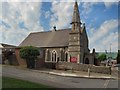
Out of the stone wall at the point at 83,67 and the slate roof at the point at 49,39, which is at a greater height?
the slate roof at the point at 49,39

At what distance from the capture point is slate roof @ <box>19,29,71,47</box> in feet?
196

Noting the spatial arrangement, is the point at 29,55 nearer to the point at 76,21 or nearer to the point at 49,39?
the point at 76,21

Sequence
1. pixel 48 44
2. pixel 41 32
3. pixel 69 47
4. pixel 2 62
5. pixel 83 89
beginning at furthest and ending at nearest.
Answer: pixel 41 32 < pixel 48 44 < pixel 69 47 < pixel 2 62 < pixel 83 89

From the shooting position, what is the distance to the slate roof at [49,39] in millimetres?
59684

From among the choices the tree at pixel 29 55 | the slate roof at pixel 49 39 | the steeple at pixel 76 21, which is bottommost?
the tree at pixel 29 55

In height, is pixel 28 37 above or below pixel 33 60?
above

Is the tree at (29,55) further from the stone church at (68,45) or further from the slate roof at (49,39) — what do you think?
the slate roof at (49,39)

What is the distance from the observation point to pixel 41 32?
68.8m

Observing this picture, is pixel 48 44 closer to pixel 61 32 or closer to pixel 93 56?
pixel 61 32

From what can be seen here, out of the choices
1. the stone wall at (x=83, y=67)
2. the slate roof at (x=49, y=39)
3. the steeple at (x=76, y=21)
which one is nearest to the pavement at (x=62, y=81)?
the stone wall at (x=83, y=67)

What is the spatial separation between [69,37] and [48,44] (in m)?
7.28

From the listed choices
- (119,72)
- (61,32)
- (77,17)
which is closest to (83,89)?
(119,72)

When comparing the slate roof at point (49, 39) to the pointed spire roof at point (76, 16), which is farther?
the slate roof at point (49, 39)

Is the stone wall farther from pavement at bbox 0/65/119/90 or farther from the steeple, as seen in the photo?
the steeple
